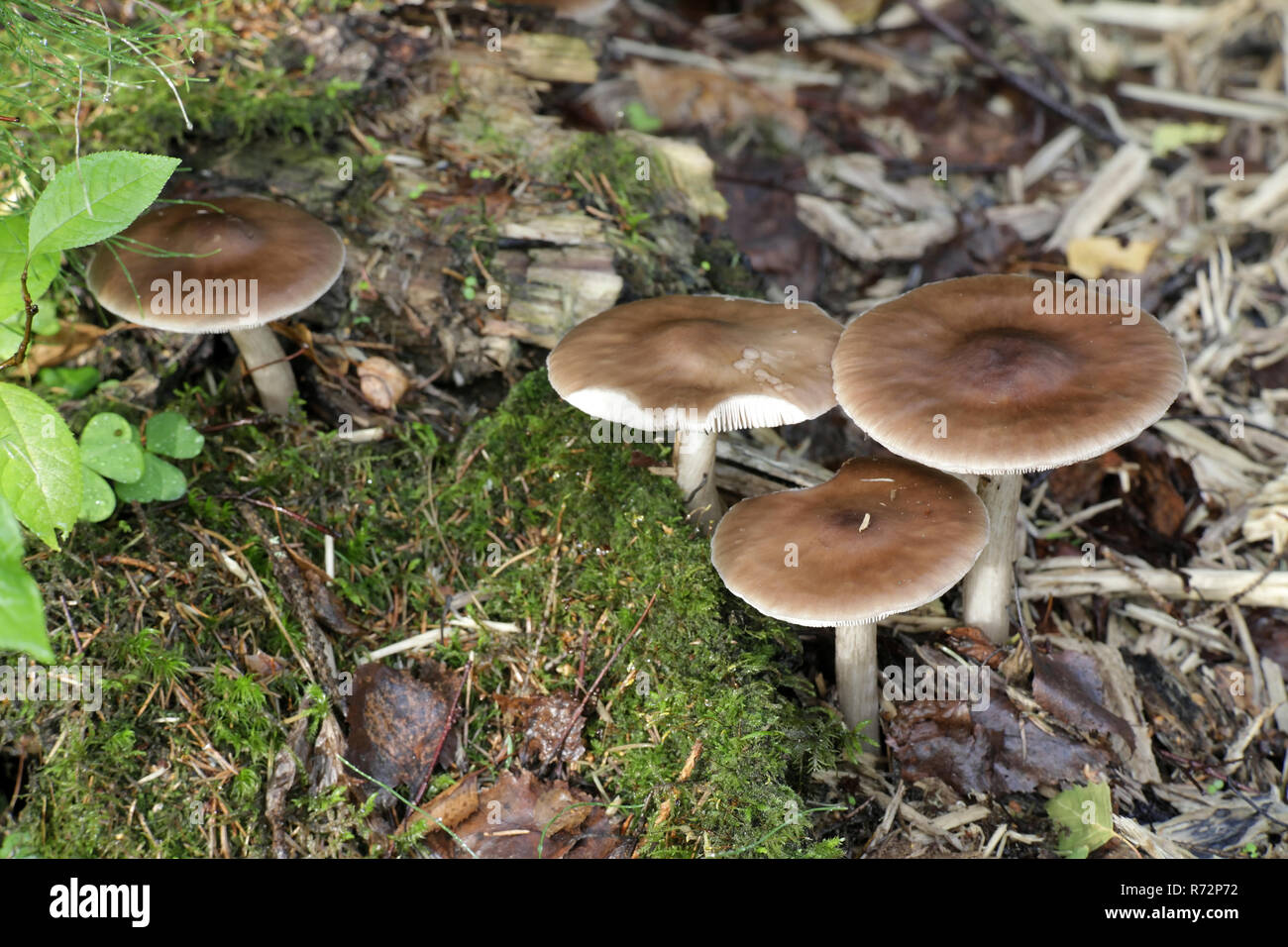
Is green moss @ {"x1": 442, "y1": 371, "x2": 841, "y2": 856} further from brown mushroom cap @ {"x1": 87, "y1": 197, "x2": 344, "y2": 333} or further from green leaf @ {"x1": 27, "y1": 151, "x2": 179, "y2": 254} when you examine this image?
green leaf @ {"x1": 27, "y1": 151, "x2": 179, "y2": 254}

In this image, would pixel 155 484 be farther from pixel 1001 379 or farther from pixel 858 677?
pixel 1001 379

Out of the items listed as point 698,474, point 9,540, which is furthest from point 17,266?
point 698,474

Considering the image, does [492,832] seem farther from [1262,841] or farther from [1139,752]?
[1262,841]

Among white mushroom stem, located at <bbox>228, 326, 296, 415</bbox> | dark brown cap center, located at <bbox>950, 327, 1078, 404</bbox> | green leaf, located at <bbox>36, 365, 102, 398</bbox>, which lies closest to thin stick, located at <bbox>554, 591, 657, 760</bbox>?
dark brown cap center, located at <bbox>950, 327, 1078, 404</bbox>

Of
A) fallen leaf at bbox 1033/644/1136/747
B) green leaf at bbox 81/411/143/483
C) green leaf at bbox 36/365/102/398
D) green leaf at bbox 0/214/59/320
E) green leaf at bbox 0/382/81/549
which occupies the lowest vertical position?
fallen leaf at bbox 1033/644/1136/747

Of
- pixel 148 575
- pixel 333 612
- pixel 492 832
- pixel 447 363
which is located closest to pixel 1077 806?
pixel 492 832

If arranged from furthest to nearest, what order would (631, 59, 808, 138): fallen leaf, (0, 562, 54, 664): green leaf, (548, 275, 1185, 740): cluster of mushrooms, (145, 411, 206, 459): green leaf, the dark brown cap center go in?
(631, 59, 808, 138): fallen leaf, (145, 411, 206, 459): green leaf, the dark brown cap center, (548, 275, 1185, 740): cluster of mushrooms, (0, 562, 54, 664): green leaf
